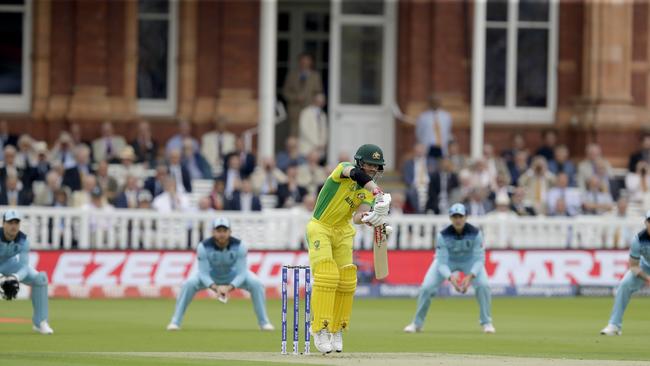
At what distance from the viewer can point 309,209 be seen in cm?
2567

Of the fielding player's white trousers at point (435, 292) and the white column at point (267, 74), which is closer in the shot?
the fielding player's white trousers at point (435, 292)

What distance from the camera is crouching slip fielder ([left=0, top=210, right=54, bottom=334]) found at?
18.4 m

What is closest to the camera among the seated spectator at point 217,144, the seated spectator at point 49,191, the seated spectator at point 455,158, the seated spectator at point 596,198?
the seated spectator at point 49,191

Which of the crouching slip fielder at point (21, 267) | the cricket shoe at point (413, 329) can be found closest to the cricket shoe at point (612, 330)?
the cricket shoe at point (413, 329)

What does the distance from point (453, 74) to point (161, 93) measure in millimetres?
5380

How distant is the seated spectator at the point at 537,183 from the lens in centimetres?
2770

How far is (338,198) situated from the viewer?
1512cm

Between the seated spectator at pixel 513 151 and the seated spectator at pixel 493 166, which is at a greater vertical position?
the seated spectator at pixel 513 151

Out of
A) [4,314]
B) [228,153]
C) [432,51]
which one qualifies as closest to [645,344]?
[4,314]

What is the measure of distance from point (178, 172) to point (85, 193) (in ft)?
6.70

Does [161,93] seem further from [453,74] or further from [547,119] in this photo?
[547,119]

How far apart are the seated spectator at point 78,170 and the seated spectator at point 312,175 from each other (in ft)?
11.3

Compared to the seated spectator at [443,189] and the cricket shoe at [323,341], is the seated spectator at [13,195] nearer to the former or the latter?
the seated spectator at [443,189]

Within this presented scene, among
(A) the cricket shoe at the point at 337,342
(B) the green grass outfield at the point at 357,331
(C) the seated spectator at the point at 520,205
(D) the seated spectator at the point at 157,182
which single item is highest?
(D) the seated spectator at the point at 157,182
